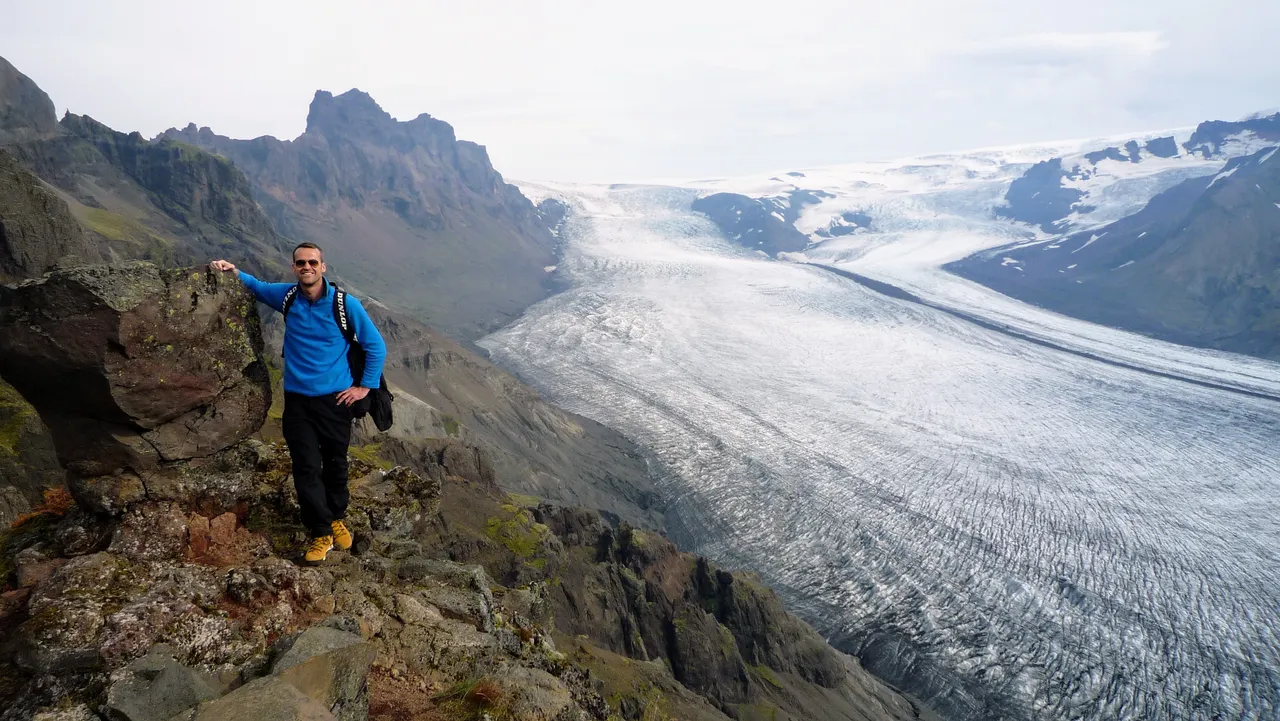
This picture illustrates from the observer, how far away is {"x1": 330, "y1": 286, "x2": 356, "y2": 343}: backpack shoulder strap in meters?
5.62

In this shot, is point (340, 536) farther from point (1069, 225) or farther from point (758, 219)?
point (1069, 225)

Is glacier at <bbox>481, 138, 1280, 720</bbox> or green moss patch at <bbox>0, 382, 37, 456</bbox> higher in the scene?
green moss patch at <bbox>0, 382, 37, 456</bbox>

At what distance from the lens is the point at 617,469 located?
129 feet

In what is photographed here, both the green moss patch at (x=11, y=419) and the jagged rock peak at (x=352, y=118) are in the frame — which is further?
the jagged rock peak at (x=352, y=118)

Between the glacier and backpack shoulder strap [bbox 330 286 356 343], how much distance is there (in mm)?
26216

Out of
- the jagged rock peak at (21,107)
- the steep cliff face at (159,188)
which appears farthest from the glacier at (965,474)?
the jagged rock peak at (21,107)

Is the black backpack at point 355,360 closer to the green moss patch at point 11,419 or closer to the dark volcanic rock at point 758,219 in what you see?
the green moss patch at point 11,419

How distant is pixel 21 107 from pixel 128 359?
65981 millimetres

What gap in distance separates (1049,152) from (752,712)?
8083 inches

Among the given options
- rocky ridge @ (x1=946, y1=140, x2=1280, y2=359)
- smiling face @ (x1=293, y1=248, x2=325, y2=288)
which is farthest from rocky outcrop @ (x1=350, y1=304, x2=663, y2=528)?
rocky ridge @ (x1=946, y1=140, x2=1280, y2=359)

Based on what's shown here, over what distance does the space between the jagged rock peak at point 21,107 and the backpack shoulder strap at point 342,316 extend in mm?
60902

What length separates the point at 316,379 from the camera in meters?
5.54

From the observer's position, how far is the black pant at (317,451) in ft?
18.2

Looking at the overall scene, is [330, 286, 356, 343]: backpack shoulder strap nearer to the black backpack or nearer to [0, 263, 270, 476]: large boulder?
the black backpack
